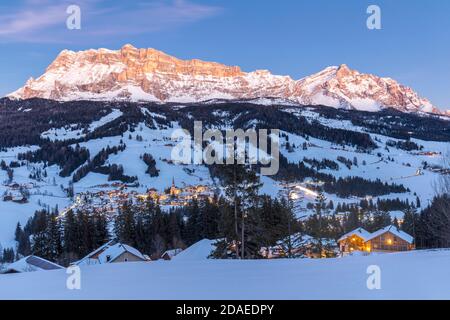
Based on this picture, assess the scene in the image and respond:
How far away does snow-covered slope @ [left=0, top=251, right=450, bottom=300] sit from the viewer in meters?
6.61

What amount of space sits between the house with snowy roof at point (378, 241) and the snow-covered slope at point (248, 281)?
162 ft

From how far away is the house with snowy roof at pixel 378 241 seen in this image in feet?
187

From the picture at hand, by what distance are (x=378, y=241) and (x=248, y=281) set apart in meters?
55.5

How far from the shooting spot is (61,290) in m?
7.59

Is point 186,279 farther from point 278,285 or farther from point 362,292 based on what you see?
point 362,292

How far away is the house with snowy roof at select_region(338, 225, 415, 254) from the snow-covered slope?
162 feet

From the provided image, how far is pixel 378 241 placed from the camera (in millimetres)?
58500

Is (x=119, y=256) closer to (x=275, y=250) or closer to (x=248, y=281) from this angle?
(x=275, y=250)

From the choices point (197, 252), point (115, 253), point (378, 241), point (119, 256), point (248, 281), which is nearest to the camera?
point (248, 281)

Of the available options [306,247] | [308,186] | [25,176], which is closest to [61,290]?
[306,247]
